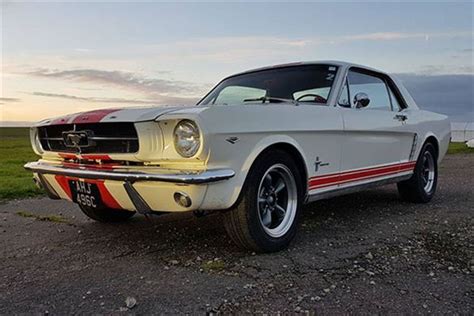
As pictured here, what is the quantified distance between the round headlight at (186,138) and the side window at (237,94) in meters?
1.60

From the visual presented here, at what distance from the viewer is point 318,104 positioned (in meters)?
4.33

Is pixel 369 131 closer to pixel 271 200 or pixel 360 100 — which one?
pixel 360 100

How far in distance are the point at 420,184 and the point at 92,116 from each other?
4.14 metres

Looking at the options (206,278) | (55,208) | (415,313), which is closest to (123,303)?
(206,278)

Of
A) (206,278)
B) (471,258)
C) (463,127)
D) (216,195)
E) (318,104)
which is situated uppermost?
(318,104)

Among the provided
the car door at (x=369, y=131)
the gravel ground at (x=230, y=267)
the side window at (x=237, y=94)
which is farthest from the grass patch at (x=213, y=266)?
the side window at (x=237, y=94)

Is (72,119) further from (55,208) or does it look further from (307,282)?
(55,208)

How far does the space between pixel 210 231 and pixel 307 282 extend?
1.52 metres

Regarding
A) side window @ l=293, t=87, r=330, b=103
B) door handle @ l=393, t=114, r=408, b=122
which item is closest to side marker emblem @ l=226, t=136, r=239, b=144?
side window @ l=293, t=87, r=330, b=103

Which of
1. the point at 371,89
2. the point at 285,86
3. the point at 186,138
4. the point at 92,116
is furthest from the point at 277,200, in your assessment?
the point at 371,89

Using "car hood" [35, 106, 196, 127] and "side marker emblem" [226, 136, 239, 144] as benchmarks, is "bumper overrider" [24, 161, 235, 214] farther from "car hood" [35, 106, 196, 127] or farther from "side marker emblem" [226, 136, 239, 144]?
"car hood" [35, 106, 196, 127]

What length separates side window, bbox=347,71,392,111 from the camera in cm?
492

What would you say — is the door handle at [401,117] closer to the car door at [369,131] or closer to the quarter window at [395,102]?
the car door at [369,131]

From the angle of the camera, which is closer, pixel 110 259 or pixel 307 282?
pixel 307 282
